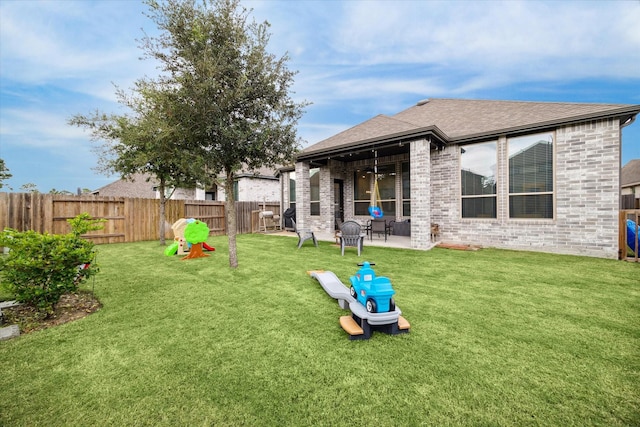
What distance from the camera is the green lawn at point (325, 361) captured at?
1.66m

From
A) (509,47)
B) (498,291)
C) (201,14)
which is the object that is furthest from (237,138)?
(509,47)

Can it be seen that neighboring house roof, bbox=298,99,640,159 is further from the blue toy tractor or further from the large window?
the blue toy tractor

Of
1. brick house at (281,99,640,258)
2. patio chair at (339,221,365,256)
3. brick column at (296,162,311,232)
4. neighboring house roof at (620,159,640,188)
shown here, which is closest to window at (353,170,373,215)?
brick house at (281,99,640,258)

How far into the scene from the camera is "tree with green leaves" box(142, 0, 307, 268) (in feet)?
15.3

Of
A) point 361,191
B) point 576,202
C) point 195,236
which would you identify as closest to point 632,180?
point 576,202

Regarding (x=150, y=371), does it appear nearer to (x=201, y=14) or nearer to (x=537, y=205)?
(x=201, y=14)

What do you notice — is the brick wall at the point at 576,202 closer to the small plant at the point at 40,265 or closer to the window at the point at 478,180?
the window at the point at 478,180

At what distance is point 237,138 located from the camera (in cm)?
499

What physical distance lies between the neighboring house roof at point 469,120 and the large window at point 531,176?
18.7 inches

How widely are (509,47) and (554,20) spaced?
254 cm

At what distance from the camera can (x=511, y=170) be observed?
769cm

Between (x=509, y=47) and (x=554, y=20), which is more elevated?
(x=509, y=47)

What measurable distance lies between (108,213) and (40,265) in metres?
8.90

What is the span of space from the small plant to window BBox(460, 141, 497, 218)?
9.93 meters
